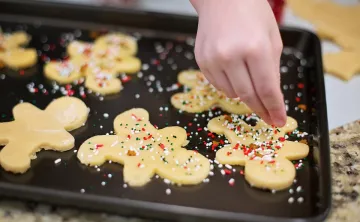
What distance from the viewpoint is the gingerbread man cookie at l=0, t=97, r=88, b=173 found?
903 millimetres

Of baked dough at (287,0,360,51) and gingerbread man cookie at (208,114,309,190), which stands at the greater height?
gingerbread man cookie at (208,114,309,190)

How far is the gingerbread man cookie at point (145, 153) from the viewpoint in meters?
0.88

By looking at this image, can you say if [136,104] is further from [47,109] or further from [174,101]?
[47,109]

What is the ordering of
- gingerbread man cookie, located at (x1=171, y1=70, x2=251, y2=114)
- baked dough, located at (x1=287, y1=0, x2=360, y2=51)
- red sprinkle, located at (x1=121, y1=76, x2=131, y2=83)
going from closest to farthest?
gingerbread man cookie, located at (x1=171, y1=70, x2=251, y2=114) → red sprinkle, located at (x1=121, y1=76, x2=131, y2=83) → baked dough, located at (x1=287, y1=0, x2=360, y2=51)

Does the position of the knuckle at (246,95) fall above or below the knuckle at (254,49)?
below

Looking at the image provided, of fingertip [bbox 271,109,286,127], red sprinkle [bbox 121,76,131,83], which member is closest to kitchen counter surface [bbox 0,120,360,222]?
fingertip [bbox 271,109,286,127]

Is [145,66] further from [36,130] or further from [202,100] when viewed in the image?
[36,130]

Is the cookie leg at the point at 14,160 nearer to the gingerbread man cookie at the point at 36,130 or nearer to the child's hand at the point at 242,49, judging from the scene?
the gingerbread man cookie at the point at 36,130

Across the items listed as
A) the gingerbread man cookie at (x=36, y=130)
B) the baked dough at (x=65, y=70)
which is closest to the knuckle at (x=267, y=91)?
the gingerbread man cookie at (x=36, y=130)

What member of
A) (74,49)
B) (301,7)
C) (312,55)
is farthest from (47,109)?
(301,7)

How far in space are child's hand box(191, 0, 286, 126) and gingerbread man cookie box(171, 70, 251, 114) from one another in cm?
17

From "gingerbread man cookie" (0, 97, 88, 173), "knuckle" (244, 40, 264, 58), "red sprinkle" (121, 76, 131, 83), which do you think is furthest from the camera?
"red sprinkle" (121, 76, 131, 83)

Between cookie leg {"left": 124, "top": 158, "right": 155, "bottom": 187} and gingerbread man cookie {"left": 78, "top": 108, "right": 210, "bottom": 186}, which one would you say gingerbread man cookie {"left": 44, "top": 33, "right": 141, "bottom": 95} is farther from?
cookie leg {"left": 124, "top": 158, "right": 155, "bottom": 187}

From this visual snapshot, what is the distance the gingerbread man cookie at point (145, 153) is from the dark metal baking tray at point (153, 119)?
0.06 feet
